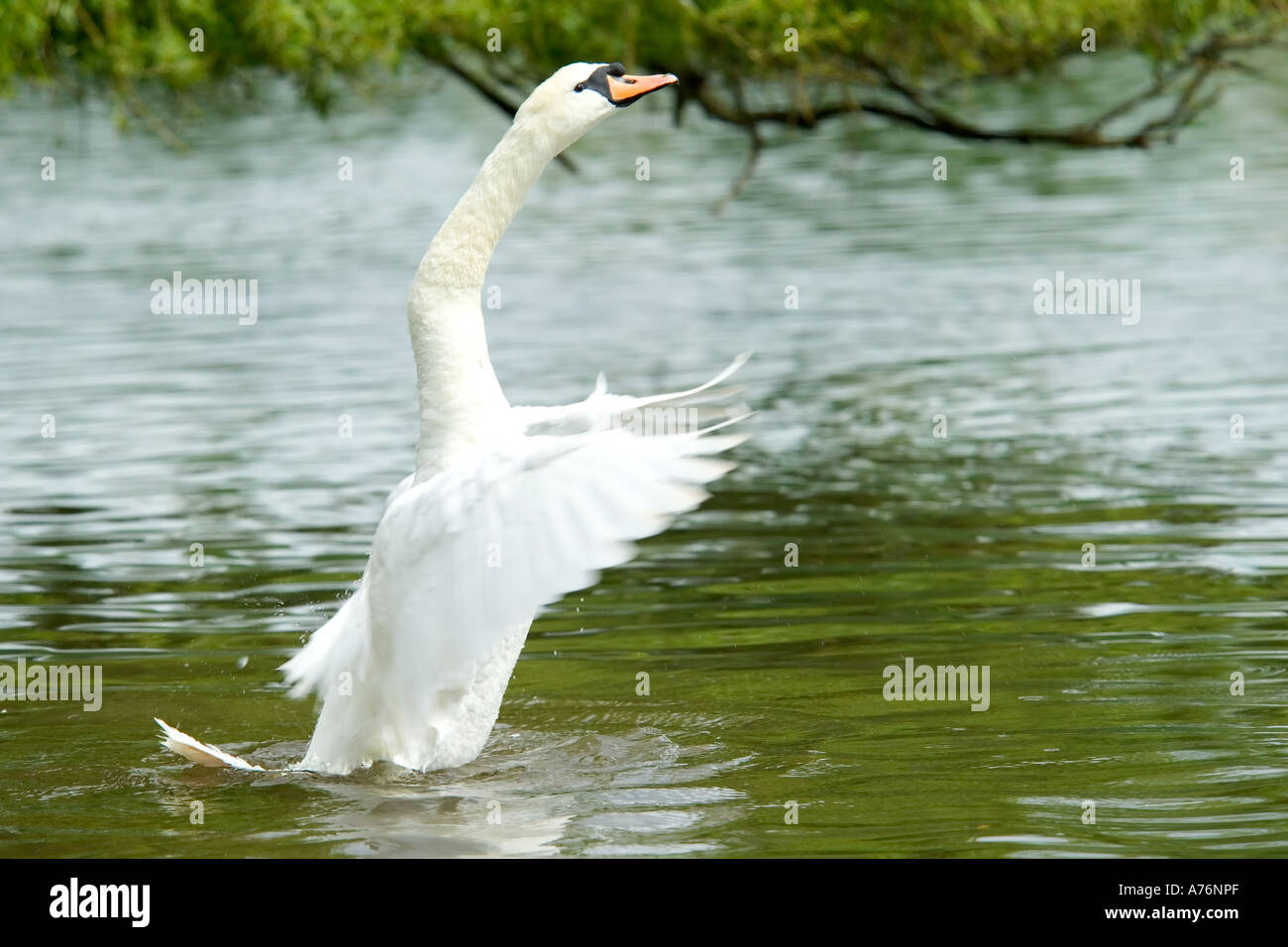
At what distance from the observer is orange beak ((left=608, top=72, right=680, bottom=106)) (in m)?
7.55

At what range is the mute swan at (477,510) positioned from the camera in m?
6.05

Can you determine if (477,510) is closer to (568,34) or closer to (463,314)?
(463,314)

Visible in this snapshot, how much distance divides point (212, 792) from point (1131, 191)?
27.3 m

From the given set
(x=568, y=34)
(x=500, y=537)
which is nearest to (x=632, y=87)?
(x=500, y=537)

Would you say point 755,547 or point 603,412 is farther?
point 755,547

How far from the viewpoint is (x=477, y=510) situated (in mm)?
6402

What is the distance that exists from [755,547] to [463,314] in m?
4.46

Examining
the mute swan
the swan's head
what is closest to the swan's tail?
the mute swan

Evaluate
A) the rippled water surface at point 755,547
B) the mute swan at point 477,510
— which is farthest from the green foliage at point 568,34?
the mute swan at point 477,510

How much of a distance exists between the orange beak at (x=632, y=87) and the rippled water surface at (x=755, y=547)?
8.46 ft

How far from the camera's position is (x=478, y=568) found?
253 inches

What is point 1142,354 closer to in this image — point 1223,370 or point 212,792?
point 1223,370

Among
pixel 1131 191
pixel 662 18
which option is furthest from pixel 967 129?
pixel 1131 191
